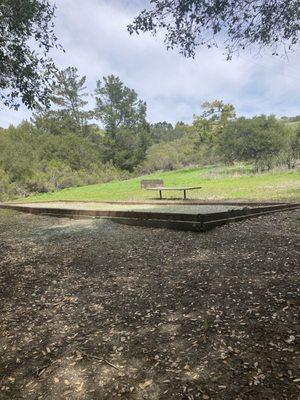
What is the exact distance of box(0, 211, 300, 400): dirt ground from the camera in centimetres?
236

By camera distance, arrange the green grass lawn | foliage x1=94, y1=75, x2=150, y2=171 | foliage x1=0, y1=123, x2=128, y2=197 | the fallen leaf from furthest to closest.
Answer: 1. foliage x1=94, y1=75, x2=150, y2=171
2. foliage x1=0, y1=123, x2=128, y2=197
3. the green grass lawn
4. the fallen leaf

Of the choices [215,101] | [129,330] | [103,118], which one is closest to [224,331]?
[129,330]

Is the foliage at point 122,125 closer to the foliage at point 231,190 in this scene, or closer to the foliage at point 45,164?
the foliage at point 45,164

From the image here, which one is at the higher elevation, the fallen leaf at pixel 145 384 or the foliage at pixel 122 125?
the foliage at pixel 122 125

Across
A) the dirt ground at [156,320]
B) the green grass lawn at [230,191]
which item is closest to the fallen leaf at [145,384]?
the dirt ground at [156,320]

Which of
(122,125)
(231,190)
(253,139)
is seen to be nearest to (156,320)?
(231,190)

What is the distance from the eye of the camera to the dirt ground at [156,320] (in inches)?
92.9

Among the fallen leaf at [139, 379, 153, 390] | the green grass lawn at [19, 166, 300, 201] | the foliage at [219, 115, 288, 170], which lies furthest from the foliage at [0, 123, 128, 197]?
the fallen leaf at [139, 379, 153, 390]

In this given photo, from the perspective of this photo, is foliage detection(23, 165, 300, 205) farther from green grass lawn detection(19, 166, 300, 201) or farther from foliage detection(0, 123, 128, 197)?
foliage detection(0, 123, 128, 197)

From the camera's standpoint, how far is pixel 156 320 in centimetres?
326

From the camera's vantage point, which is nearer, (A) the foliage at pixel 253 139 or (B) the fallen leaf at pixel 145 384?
(B) the fallen leaf at pixel 145 384

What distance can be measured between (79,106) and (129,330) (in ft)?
160

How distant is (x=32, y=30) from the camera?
7.69 metres

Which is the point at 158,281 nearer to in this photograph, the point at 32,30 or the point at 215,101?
the point at 32,30
